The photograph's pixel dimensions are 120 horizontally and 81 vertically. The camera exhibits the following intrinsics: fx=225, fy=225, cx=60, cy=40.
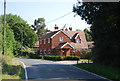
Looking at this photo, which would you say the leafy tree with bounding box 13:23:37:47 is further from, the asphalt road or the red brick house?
the asphalt road

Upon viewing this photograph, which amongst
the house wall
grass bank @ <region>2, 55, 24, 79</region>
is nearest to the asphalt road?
grass bank @ <region>2, 55, 24, 79</region>

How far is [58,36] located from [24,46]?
25.6 meters

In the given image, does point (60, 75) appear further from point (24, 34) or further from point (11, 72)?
point (24, 34)

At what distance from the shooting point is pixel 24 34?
8088cm

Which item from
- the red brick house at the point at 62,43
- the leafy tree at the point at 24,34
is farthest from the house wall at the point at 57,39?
the leafy tree at the point at 24,34

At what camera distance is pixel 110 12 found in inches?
760

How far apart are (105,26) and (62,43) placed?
36178mm

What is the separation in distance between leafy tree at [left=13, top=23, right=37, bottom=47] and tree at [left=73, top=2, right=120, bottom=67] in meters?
58.4

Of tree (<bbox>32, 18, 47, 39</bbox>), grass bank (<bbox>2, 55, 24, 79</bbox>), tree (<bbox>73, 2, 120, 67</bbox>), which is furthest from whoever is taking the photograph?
tree (<bbox>32, 18, 47, 39</bbox>)

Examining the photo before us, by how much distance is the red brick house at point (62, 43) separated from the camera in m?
54.8

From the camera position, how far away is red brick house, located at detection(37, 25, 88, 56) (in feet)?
180

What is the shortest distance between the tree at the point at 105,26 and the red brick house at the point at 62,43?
100ft

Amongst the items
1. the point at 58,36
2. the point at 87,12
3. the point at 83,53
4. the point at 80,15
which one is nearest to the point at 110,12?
the point at 87,12

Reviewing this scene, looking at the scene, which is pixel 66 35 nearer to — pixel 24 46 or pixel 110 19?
pixel 24 46
